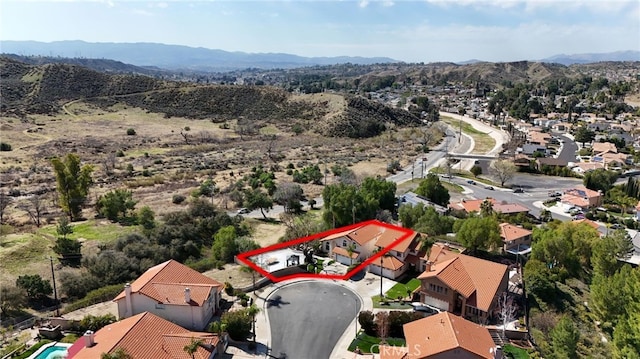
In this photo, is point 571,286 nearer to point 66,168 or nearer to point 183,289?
point 183,289

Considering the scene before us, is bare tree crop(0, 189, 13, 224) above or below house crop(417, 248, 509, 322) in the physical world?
below

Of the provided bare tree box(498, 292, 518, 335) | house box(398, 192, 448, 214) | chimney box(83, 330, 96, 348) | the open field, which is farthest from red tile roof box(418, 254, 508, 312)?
the open field

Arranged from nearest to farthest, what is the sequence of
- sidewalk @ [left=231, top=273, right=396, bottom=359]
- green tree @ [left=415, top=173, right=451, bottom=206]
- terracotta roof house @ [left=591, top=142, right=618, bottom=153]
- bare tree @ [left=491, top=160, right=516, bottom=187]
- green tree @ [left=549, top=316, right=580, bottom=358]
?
green tree @ [left=549, top=316, right=580, bottom=358] → sidewalk @ [left=231, top=273, right=396, bottom=359] → green tree @ [left=415, top=173, right=451, bottom=206] → bare tree @ [left=491, top=160, right=516, bottom=187] → terracotta roof house @ [left=591, top=142, right=618, bottom=153]

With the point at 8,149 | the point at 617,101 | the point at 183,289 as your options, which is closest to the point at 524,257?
the point at 183,289

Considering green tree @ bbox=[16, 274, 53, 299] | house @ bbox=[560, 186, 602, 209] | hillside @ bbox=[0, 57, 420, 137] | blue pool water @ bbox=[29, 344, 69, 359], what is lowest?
house @ bbox=[560, 186, 602, 209]

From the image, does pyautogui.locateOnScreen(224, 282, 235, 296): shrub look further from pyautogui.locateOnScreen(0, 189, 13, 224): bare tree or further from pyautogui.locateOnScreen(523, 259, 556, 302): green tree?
pyautogui.locateOnScreen(0, 189, 13, 224): bare tree

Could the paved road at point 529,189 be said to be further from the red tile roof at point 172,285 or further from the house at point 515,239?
the red tile roof at point 172,285

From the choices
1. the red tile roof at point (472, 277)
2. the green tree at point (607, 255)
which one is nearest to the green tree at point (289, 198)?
the red tile roof at point (472, 277)
